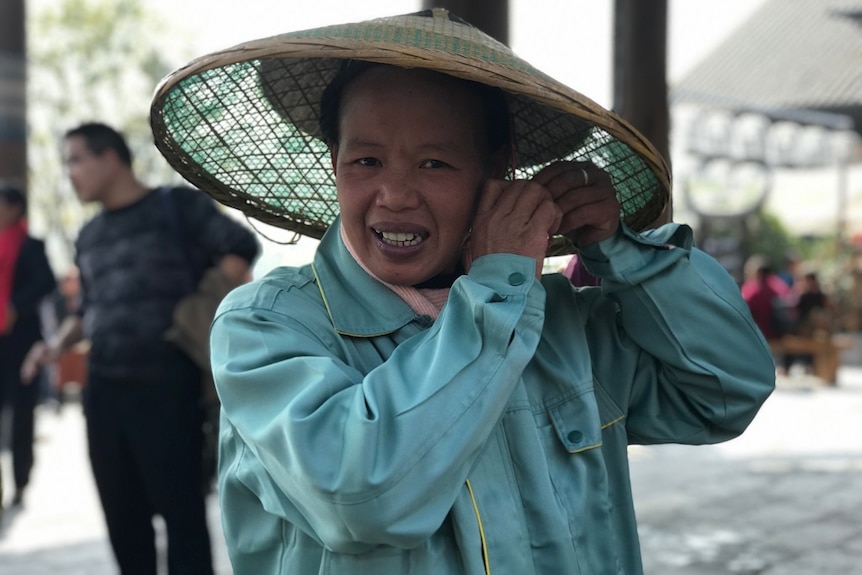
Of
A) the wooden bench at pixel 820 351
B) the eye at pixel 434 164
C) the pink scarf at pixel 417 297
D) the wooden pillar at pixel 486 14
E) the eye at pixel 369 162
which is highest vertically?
the wooden pillar at pixel 486 14

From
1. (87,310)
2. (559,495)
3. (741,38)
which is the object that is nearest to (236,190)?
(559,495)

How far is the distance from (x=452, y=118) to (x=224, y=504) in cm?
66

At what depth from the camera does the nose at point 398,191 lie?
5.20 ft

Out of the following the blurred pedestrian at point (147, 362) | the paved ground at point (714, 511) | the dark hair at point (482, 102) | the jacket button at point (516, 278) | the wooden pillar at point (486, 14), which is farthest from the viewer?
the paved ground at point (714, 511)

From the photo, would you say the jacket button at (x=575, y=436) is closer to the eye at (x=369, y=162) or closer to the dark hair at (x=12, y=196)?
the eye at (x=369, y=162)

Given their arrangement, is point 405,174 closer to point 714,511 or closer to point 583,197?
point 583,197

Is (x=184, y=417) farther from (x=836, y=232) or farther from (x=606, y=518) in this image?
(x=836, y=232)

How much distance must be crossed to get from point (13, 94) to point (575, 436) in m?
5.76

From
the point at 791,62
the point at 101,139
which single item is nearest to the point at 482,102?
the point at 101,139

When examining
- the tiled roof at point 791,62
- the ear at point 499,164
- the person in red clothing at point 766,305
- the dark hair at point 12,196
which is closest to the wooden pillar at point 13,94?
the dark hair at point 12,196

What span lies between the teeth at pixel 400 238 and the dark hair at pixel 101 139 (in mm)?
2975

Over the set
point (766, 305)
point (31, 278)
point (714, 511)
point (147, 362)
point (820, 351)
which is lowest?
point (820, 351)

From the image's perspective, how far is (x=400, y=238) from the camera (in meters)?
1.62

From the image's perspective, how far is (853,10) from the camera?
22.5 m
